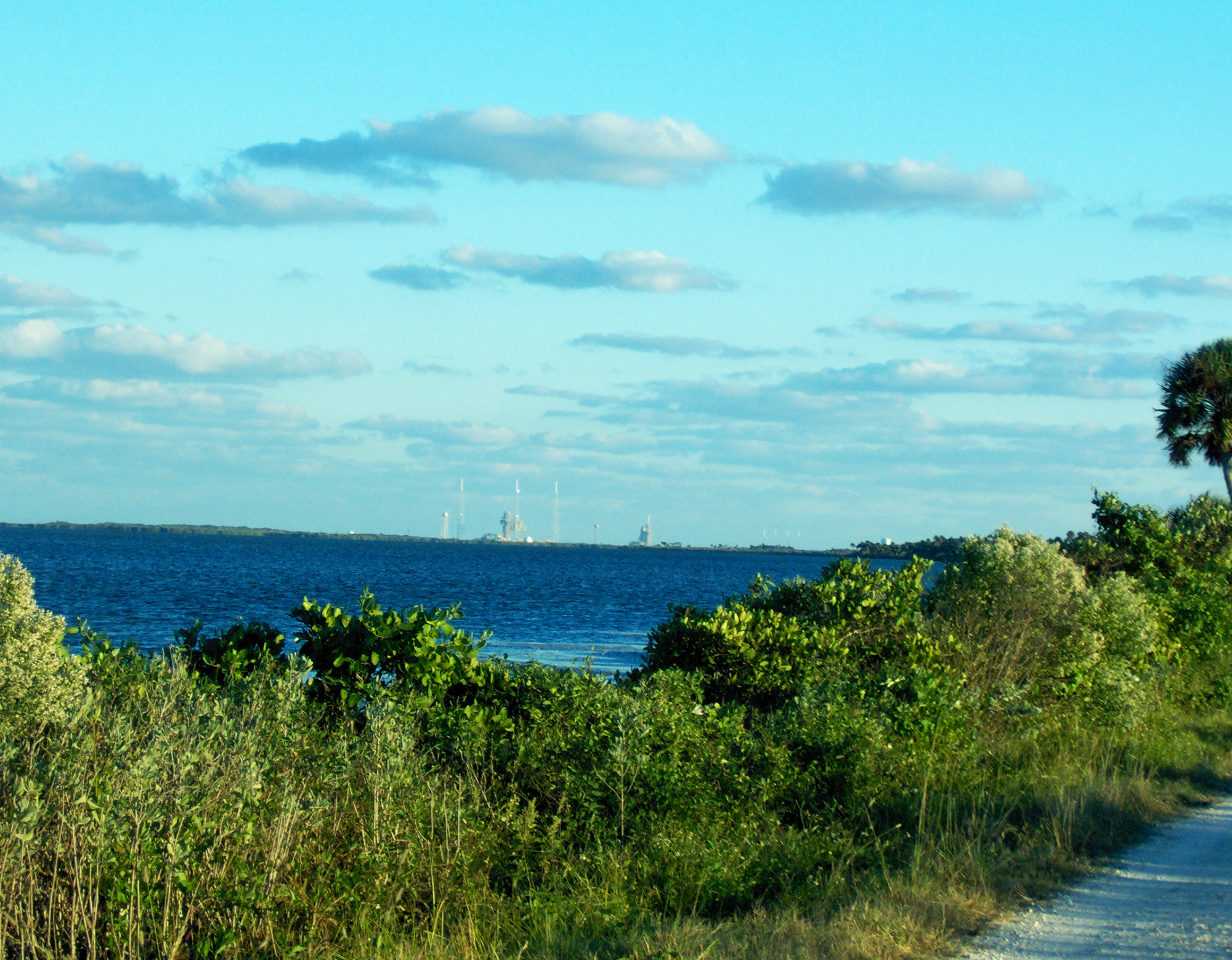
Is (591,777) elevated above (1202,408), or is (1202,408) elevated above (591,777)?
(1202,408)

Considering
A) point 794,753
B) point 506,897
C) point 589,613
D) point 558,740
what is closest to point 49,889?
point 506,897

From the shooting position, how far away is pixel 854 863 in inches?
350

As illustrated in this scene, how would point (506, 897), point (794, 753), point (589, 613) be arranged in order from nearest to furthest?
point (506, 897)
point (794, 753)
point (589, 613)

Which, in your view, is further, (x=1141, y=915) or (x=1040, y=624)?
(x=1040, y=624)

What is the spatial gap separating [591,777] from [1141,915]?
4.01 meters

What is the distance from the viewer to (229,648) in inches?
444

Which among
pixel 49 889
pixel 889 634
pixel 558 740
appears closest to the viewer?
pixel 49 889

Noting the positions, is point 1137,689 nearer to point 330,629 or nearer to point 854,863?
point 854,863

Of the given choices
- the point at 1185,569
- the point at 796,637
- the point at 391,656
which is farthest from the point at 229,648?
the point at 1185,569

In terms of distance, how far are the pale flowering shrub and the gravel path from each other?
5.38 metres

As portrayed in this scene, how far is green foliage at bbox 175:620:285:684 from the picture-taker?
35.4 feet

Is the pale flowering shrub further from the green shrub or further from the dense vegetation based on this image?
the green shrub

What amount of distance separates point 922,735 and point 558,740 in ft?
13.4

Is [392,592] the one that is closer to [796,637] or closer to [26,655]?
[796,637]
